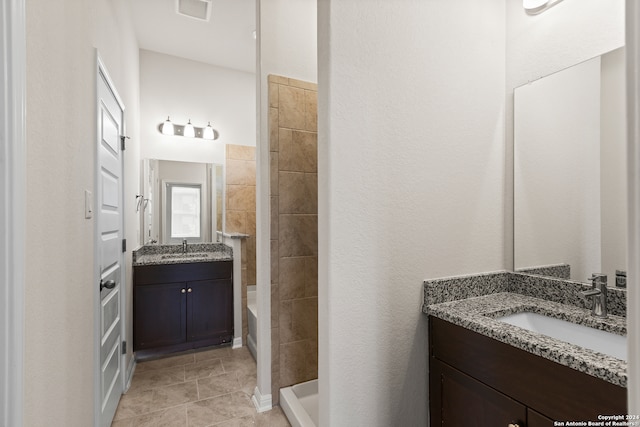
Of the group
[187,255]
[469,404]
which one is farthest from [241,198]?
[469,404]

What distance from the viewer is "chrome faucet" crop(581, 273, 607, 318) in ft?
4.15

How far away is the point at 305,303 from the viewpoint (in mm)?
2221

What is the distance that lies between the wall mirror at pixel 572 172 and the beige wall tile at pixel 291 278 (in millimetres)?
1346

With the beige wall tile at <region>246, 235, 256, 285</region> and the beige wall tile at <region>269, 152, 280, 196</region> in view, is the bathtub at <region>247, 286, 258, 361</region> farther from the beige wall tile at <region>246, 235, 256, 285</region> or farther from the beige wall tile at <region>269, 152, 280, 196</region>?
the beige wall tile at <region>269, 152, 280, 196</region>

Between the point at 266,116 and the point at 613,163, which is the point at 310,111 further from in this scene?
the point at 613,163

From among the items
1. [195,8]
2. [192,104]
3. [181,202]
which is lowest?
[181,202]

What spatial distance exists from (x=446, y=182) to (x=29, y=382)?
5.70 ft

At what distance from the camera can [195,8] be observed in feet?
8.70

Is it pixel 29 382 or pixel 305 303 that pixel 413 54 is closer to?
pixel 305 303

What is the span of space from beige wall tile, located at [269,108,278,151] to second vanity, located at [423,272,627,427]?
1319mm

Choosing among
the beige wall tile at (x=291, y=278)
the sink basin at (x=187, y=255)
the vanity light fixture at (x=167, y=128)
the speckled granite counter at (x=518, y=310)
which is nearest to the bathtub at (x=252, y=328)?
the sink basin at (x=187, y=255)

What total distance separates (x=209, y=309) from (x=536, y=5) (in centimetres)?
335

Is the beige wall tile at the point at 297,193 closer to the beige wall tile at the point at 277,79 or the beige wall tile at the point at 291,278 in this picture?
the beige wall tile at the point at 291,278

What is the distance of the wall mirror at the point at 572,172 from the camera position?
1298 millimetres
